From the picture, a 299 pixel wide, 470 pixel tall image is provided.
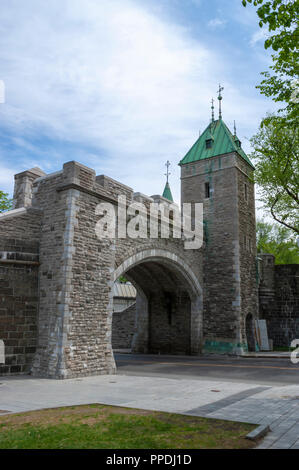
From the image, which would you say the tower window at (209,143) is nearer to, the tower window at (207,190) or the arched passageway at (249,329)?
the tower window at (207,190)

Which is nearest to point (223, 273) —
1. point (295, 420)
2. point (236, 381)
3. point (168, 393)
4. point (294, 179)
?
point (294, 179)

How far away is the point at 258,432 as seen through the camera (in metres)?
4.31

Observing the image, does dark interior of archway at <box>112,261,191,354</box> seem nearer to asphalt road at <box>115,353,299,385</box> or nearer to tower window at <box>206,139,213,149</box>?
asphalt road at <box>115,353,299,385</box>

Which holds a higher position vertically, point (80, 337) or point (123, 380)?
point (80, 337)

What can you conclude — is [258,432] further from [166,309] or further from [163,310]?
[163,310]

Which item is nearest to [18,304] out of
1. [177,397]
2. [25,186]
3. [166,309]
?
[25,186]

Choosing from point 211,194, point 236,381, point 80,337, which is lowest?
point 236,381

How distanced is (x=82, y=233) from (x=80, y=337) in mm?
3027

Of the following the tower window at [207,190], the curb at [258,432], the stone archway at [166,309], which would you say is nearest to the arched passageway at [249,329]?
the stone archway at [166,309]

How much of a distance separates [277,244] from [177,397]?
28.3m

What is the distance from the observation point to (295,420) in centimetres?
522
